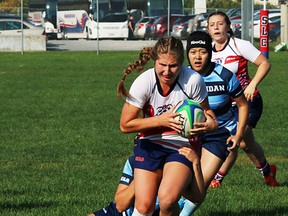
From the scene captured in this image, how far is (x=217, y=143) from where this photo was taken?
7637 millimetres

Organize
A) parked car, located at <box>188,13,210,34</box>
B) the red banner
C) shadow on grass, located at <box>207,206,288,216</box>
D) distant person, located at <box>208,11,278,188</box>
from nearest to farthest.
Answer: shadow on grass, located at <box>207,206,288,216</box> < distant person, located at <box>208,11,278,188</box> < the red banner < parked car, located at <box>188,13,210,34</box>

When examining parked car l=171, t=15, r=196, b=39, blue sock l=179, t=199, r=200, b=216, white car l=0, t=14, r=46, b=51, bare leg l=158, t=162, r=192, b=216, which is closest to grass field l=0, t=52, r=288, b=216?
blue sock l=179, t=199, r=200, b=216

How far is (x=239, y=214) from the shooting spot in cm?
762

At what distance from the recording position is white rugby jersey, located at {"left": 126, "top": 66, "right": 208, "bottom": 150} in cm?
613

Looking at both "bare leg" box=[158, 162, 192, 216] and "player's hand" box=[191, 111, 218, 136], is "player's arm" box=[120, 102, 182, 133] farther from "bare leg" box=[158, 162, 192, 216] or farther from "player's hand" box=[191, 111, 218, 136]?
"bare leg" box=[158, 162, 192, 216]

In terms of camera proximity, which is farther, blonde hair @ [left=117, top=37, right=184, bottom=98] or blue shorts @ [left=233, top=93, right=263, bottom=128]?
blue shorts @ [left=233, top=93, right=263, bottom=128]

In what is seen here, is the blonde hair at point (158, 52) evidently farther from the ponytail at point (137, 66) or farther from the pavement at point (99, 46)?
the pavement at point (99, 46)

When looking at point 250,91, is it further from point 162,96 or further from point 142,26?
point 142,26

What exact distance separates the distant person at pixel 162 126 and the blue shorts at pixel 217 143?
1.19 meters

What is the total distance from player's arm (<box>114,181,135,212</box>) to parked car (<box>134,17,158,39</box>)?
41.1 m

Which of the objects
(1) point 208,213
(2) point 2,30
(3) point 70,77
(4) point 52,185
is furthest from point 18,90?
(2) point 2,30

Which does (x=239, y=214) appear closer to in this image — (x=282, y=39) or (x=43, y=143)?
(x=43, y=143)

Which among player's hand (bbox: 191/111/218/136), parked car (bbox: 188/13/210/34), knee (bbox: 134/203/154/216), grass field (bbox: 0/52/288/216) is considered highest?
parked car (bbox: 188/13/210/34)

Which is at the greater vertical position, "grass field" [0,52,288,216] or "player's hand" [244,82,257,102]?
"player's hand" [244,82,257,102]
